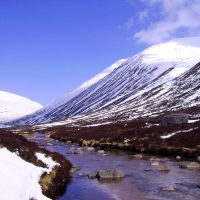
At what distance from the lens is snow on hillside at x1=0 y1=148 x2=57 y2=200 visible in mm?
22266

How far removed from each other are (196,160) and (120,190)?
19.1 metres

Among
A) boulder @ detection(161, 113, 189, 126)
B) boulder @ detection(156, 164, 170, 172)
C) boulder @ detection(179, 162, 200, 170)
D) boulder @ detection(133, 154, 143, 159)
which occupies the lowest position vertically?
boulder @ detection(156, 164, 170, 172)

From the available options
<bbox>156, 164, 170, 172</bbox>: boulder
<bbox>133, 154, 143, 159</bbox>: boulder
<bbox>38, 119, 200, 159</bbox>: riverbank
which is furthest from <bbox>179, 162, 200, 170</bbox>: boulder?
<bbox>133, 154, 143, 159</bbox>: boulder

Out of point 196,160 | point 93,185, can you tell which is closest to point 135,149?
point 196,160

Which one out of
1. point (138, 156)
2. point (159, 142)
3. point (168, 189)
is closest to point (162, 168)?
point (168, 189)

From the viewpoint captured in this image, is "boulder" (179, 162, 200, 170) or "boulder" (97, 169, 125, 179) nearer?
"boulder" (97, 169, 125, 179)

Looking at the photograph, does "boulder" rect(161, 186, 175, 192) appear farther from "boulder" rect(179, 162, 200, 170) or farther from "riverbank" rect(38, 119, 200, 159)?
"riverbank" rect(38, 119, 200, 159)

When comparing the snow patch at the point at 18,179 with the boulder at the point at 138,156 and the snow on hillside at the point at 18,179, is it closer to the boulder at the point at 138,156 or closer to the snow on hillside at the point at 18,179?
the snow on hillside at the point at 18,179

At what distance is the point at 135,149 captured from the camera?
63.8 meters

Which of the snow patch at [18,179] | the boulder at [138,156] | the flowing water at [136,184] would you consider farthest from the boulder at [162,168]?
the snow patch at [18,179]

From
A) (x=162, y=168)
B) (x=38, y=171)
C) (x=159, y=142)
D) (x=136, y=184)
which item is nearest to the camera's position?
(x=38, y=171)

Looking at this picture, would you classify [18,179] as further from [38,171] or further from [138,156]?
[138,156]

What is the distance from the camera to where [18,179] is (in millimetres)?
25297

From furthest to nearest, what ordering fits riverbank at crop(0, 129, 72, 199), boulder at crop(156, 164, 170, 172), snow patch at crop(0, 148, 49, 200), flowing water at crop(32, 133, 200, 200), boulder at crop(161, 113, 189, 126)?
1. boulder at crop(161, 113, 189, 126)
2. boulder at crop(156, 164, 170, 172)
3. flowing water at crop(32, 133, 200, 200)
4. riverbank at crop(0, 129, 72, 199)
5. snow patch at crop(0, 148, 49, 200)
